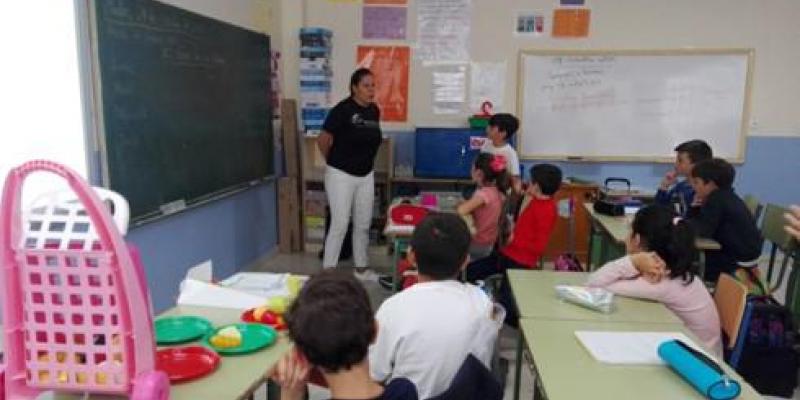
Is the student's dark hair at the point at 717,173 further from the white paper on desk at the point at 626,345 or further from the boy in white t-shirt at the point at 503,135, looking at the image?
the white paper on desk at the point at 626,345

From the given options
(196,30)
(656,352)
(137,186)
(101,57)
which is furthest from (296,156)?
(656,352)

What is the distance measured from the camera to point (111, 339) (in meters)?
1.15

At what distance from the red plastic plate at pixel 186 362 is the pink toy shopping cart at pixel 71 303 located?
0.50 ft

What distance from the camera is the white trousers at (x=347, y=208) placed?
4.20m

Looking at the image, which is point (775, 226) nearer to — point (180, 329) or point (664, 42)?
point (664, 42)

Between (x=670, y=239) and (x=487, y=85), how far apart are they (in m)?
3.39

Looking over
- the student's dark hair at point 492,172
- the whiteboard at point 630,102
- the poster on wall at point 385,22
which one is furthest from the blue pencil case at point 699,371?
the poster on wall at point 385,22

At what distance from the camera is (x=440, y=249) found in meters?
1.72

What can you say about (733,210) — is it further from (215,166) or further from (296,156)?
(296,156)


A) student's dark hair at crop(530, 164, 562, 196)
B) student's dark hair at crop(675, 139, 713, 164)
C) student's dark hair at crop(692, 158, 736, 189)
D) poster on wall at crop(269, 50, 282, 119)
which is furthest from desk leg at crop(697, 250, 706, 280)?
poster on wall at crop(269, 50, 282, 119)

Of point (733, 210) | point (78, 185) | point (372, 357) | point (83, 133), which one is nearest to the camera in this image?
point (78, 185)

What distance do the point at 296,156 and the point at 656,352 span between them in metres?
4.03

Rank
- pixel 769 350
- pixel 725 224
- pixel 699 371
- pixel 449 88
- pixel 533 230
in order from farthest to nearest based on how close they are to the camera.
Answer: pixel 449 88 → pixel 533 230 → pixel 725 224 → pixel 769 350 → pixel 699 371

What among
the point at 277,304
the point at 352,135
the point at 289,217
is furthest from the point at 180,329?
the point at 289,217
